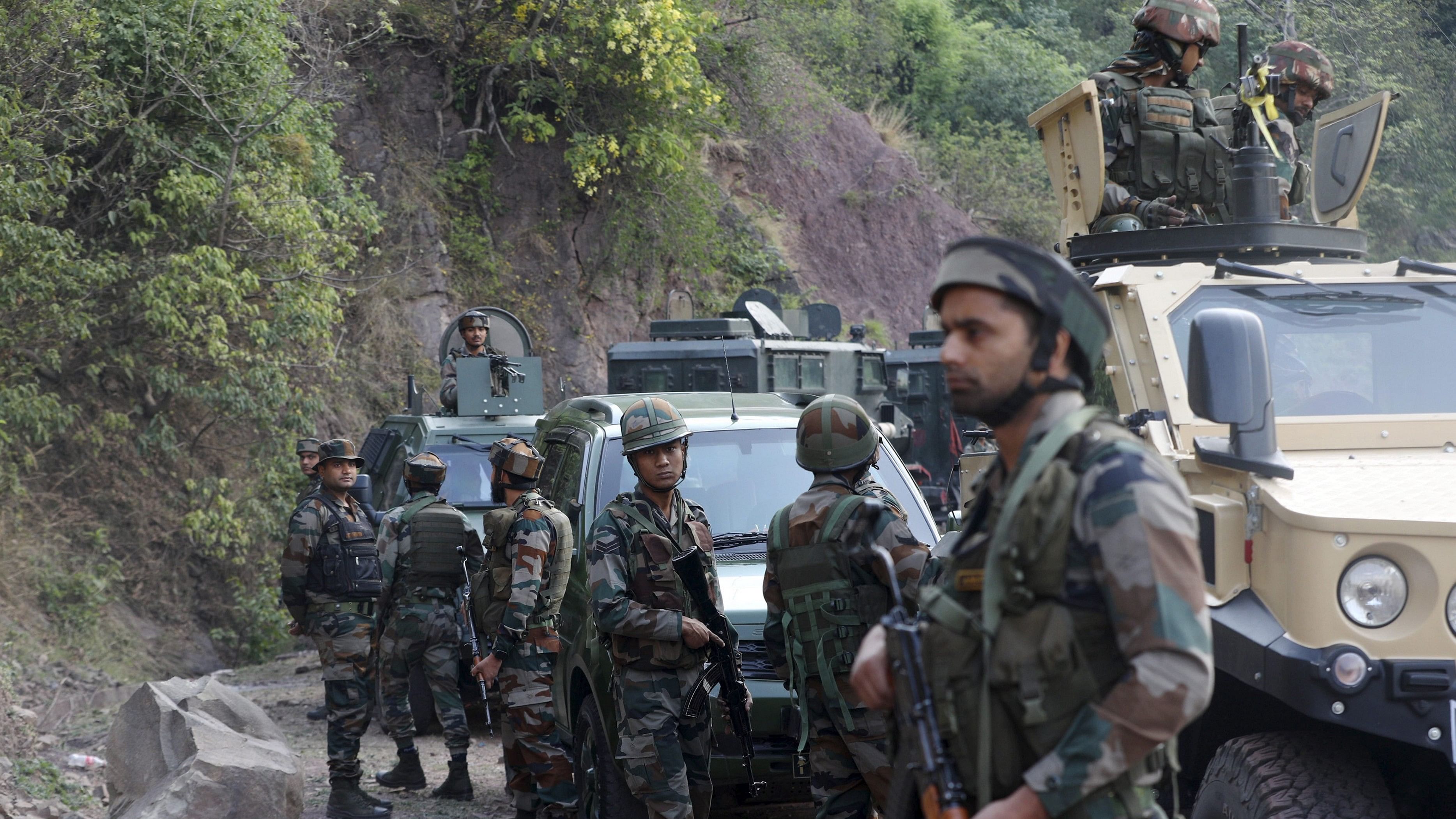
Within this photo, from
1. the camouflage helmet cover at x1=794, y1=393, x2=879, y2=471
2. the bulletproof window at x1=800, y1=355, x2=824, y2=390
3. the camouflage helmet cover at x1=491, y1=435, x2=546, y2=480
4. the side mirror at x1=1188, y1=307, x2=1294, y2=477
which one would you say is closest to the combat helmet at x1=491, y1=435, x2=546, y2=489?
the camouflage helmet cover at x1=491, y1=435, x2=546, y2=480

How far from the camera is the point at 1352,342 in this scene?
15.9 feet

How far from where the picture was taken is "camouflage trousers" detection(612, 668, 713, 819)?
4762 millimetres

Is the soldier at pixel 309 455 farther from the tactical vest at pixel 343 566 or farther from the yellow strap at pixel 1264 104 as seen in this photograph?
the yellow strap at pixel 1264 104

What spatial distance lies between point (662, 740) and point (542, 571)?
1.42 meters

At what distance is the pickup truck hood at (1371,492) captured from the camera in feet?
11.7

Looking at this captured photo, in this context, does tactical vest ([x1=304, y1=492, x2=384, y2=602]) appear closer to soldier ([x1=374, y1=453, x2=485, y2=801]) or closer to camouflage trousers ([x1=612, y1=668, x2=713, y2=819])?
soldier ([x1=374, y1=453, x2=485, y2=801])

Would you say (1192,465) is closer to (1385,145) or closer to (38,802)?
(38,802)

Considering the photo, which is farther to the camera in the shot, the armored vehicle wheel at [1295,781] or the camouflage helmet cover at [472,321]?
the camouflage helmet cover at [472,321]

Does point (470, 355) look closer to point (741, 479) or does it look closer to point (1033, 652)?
point (741, 479)

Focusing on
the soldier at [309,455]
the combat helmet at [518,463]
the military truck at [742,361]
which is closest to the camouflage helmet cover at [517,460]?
the combat helmet at [518,463]

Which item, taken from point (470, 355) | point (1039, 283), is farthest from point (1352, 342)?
point (470, 355)

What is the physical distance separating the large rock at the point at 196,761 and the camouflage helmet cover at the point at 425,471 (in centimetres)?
149

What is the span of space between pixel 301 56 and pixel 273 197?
2.35m

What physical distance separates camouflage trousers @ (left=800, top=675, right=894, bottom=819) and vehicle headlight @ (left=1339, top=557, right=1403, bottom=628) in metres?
1.35
